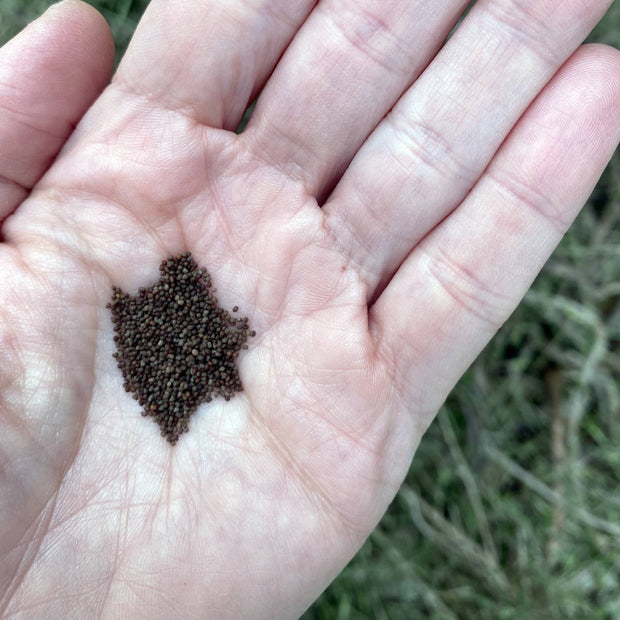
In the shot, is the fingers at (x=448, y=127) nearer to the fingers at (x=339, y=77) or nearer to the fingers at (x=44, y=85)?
the fingers at (x=339, y=77)

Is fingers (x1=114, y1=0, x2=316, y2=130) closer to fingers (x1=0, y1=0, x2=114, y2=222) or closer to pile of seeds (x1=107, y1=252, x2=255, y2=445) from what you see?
fingers (x1=0, y1=0, x2=114, y2=222)

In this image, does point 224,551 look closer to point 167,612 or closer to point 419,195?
point 167,612

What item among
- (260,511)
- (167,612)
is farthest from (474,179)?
(167,612)

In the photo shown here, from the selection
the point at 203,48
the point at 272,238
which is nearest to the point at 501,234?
the point at 272,238

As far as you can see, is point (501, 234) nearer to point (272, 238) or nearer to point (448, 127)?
point (448, 127)

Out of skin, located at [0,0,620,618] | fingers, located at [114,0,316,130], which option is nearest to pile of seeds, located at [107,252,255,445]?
skin, located at [0,0,620,618]
